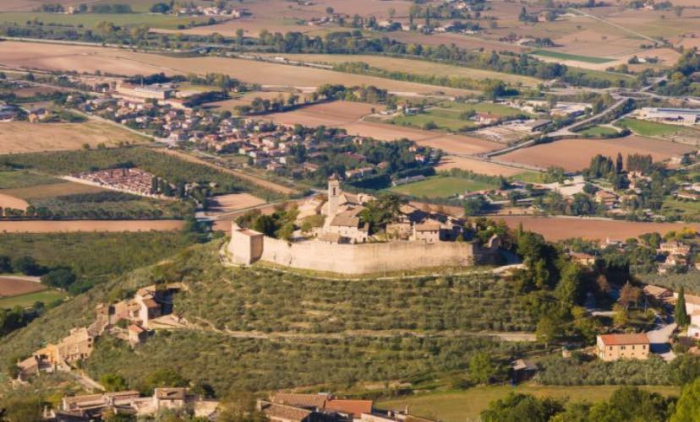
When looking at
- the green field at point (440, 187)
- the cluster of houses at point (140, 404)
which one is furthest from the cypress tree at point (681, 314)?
the green field at point (440, 187)

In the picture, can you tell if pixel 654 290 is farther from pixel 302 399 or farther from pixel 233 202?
pixel 233 202

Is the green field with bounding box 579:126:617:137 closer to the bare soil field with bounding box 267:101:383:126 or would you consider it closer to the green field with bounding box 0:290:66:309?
the bare soil field with bounding box 267:101:383:126

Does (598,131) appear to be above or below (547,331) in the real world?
below

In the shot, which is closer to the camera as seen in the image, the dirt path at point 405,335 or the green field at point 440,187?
the dirt path at point 405,335

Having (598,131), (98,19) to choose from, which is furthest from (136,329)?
(98,19)

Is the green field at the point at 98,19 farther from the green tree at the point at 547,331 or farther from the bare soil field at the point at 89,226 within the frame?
the green tree at the point at 547,331

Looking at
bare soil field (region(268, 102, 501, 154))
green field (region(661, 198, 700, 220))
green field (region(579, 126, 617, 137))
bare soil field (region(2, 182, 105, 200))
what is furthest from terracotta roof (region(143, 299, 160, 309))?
green field (region(579, 126, 617, 137))
